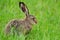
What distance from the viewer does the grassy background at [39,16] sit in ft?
18.8

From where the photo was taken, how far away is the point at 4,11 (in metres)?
6.53

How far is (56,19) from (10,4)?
1025 millimetres

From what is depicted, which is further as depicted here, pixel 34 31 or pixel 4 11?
pixel 4 11

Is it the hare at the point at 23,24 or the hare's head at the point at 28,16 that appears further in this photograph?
the hare's head at the point at 28,16

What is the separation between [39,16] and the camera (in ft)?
21.2

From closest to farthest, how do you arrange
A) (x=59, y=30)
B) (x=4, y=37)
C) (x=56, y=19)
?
(x=4, y=37) → (x=59, y=30) → (x=56, y=19)

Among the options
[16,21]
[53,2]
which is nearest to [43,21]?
[16,21]

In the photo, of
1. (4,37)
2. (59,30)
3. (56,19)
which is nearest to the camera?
(4,37)

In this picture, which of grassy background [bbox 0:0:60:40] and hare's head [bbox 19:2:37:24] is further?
hare's head [bbox 19:2:37:24]

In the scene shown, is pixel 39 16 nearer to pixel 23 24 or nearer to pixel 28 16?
pixel 28 16

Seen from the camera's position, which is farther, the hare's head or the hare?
the hare's head

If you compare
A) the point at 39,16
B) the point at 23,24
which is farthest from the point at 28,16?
the point at 39,16

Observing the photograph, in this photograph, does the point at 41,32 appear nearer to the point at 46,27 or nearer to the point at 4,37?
the point at 46,27

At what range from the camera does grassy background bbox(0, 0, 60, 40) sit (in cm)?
572
